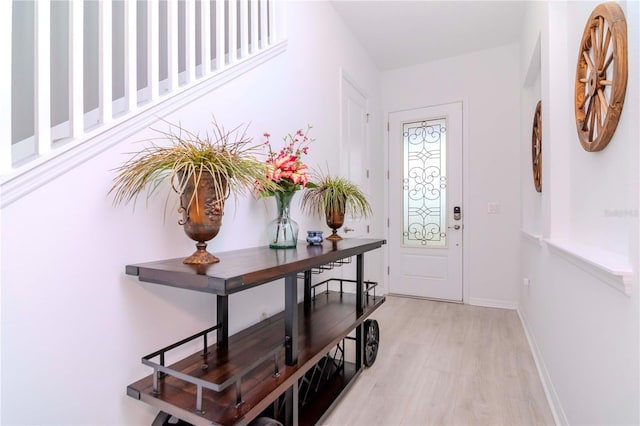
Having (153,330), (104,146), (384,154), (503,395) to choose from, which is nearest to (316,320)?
(153,330)

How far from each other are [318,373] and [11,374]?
1.52 m

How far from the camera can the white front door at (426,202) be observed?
3859 millimetres

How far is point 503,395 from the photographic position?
1945 mm

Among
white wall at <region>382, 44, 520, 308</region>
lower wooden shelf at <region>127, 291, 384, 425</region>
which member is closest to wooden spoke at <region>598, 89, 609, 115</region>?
lower wooden shelf at <region>127, 291, 384, 425</region>

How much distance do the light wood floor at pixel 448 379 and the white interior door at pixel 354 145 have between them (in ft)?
3.26

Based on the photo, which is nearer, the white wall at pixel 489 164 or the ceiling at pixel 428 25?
the ceiling at pixel 428 25

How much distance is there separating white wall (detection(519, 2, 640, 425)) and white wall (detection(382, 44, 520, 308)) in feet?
3.25

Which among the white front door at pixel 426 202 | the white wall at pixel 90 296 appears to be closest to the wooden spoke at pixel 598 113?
the white wall at pixel 90 296

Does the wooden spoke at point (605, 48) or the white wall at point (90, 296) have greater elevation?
the wooden spoke at point (605, 48)

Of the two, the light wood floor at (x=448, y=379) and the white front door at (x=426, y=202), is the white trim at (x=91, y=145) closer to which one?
the light wood floor at (x=448, y=379)

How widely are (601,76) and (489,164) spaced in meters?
2.46

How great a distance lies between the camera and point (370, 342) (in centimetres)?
230

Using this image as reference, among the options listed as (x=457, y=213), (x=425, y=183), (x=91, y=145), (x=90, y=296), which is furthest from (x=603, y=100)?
(x=425, y=183)

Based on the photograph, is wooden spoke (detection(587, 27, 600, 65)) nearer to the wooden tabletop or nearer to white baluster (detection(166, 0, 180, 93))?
the wooden tabletop
